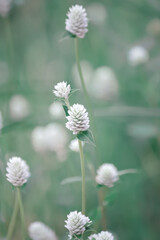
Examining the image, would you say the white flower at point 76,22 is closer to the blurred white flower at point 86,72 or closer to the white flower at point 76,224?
the white flower at point 76,224

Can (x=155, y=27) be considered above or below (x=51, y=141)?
above

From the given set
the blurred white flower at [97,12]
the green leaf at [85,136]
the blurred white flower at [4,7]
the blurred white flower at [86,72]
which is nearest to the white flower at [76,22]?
the green leaf at [85,136]

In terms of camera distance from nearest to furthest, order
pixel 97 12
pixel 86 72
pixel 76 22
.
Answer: pixel 76 22, pixel 97 12, pixel 86 72

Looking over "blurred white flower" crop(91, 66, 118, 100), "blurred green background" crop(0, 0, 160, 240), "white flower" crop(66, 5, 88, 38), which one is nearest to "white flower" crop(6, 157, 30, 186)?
"blurred green background" crop(0, 0, 160, 240)

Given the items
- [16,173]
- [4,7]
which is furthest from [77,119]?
[4,7]

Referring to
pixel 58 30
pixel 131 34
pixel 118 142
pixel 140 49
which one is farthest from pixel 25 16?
pixel 118 142

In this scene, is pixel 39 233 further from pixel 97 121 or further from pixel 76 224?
pixel 97 121
